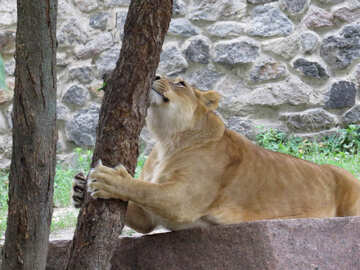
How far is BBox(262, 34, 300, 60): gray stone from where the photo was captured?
284 inches

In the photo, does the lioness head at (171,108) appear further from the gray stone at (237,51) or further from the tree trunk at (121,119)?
the gray stone at (237,51)

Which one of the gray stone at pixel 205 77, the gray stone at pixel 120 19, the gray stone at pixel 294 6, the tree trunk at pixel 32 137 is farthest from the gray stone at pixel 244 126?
the tree trunk at pixel 32 137

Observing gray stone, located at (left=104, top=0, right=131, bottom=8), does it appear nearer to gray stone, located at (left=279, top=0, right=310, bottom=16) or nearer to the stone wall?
the stone wall

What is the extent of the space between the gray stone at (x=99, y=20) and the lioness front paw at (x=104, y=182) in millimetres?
5031

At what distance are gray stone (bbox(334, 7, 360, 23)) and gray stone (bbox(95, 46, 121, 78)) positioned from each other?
2873 millimetres

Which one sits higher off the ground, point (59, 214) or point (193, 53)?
point (193, 53)

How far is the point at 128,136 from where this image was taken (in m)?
2.72

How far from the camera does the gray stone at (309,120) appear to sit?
717 centimetres

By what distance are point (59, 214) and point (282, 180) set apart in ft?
9.40

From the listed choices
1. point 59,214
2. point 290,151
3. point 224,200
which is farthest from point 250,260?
point 290,151

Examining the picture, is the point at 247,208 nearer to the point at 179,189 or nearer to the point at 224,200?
the point at 224,200

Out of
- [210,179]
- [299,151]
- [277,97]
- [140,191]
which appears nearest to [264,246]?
[210,179]

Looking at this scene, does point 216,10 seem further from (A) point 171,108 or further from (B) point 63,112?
(A) point 171,108

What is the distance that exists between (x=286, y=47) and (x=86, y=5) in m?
2.69
